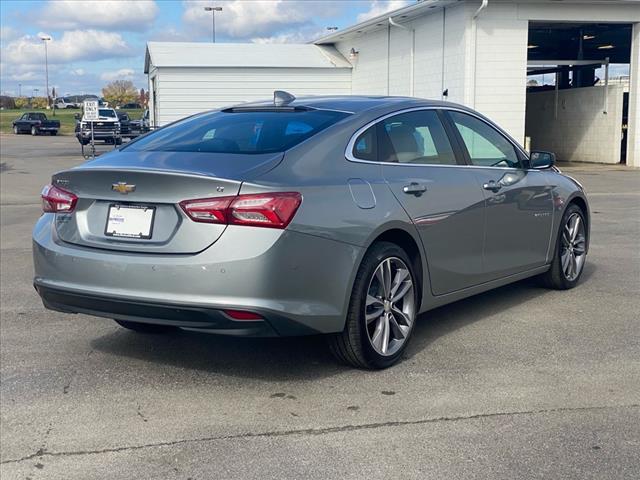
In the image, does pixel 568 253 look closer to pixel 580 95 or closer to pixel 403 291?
A: pixel 403 291

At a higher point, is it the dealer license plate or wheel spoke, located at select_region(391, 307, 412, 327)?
the dealer license plate

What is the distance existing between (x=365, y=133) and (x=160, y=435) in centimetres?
218

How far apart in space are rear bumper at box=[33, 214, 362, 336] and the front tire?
0.14 meters

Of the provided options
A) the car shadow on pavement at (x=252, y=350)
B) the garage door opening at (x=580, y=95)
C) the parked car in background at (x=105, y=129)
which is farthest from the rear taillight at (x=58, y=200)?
the parked car in background at (x=105, y=129)

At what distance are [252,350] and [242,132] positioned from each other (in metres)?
1.43

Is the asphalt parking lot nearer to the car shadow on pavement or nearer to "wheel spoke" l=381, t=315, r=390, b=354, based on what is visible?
the car shadow on pavement

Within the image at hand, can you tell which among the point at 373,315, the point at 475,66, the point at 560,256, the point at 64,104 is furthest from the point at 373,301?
the point at 64,104

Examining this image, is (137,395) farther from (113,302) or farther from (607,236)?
(607,236)

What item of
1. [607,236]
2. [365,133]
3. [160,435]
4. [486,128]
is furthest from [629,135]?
[160,435]

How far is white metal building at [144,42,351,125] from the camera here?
2803cm

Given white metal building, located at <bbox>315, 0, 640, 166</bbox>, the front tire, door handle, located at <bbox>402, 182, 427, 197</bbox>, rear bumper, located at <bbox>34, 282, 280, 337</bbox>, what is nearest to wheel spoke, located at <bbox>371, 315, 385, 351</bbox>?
the front tire

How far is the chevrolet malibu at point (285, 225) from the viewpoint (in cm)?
417

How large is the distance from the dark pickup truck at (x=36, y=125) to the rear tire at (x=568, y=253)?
2125 inches

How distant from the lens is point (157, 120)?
29422 millimetres
